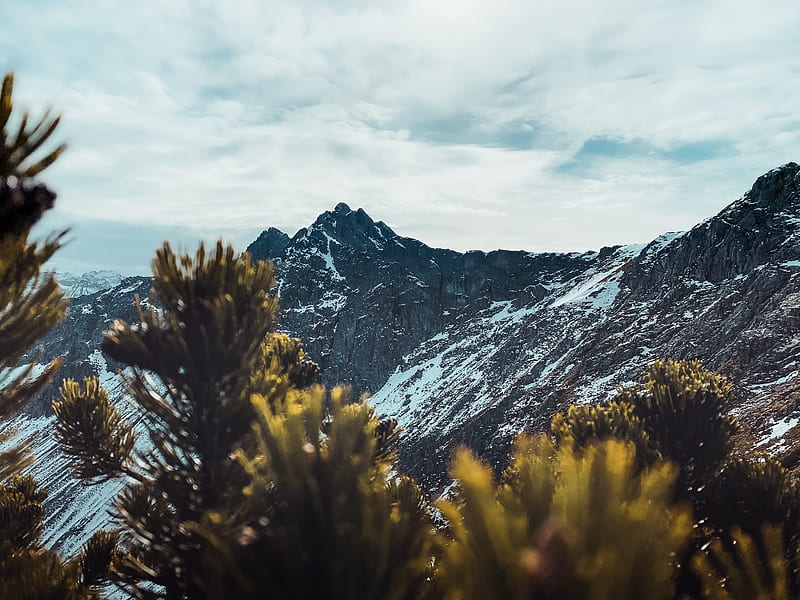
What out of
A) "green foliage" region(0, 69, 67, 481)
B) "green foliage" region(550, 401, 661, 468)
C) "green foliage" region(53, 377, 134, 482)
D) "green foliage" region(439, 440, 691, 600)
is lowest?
"green foliage" region(550, 401, 661, 468)

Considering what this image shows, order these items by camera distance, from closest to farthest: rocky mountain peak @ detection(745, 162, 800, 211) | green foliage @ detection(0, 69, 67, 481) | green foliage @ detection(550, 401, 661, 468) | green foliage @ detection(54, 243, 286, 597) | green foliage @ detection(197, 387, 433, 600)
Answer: green foliage @ detection(197, 387, 433, 600), green foliage @ detection(0, 69, 67, 481), green foliage @ detection(54, 243, 286, 597), green foliage @ detection(550, 401, 661, 468), rocky mountain peak @ detection(745, 162, 800, 211)

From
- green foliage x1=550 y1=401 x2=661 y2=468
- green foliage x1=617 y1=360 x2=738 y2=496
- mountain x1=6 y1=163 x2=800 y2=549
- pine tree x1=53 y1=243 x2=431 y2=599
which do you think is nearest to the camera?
pine tree x1=53 y1=243 x2=431 y2=599

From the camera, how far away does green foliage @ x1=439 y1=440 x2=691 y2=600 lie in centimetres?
216

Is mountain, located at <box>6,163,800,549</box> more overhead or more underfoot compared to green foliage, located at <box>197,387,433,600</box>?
more underfoot

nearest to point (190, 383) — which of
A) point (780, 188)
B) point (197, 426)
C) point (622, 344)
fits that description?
point (197, 426)

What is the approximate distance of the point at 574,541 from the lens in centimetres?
220

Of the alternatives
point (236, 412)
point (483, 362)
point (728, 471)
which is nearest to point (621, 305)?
point (483, 362)

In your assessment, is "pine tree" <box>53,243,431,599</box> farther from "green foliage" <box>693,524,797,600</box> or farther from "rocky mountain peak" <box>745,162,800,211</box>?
"rocky mountain peak" <box>745,162,800,211</box>

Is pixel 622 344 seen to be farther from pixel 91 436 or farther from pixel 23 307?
pixel 23 307

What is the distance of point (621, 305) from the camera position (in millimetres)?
124875

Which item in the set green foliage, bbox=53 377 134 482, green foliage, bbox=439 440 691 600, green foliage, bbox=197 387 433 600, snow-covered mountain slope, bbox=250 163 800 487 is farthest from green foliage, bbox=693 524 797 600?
snow-covered mountain slope, bbox=250 163 800 487

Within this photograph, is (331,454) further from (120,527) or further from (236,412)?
(120,527)

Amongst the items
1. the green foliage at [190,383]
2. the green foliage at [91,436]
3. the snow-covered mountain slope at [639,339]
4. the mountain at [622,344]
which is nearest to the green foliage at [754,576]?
the green foliage at [190,383]

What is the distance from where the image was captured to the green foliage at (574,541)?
7.08 feet
